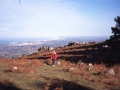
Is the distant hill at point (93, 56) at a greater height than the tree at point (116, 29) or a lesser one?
lesser

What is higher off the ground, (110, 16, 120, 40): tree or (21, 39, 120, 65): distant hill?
(110, 16, 120, 40): tree

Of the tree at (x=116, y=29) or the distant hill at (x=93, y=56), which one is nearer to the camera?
the distant hill at (x=93, y=56)

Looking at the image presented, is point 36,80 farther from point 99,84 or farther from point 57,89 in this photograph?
point 99,84

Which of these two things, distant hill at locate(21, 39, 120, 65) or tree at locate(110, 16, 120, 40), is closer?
distant hill at locate(21, 39, 120, 65)

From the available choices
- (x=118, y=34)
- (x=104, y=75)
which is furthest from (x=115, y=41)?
(x=104, y=75)

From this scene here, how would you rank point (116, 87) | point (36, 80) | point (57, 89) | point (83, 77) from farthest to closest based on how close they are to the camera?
1. point (83, 77)
2. point (36, 80)
3. point (116, 87)
4. point (57, 89)

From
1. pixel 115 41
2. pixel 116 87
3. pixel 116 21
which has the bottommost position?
pixel 116 87

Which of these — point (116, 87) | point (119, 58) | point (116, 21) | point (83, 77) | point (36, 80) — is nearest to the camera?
point (116, 87)

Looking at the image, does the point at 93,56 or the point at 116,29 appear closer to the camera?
the point at 93,56

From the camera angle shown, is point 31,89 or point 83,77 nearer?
point 31,89

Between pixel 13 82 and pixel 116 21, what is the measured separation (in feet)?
101

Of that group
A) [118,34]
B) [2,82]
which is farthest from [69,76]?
[118,34]

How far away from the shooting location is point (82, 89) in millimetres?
14273

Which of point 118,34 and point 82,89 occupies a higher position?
point 118,34
